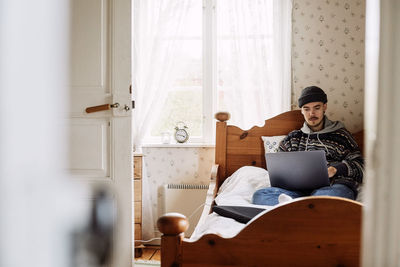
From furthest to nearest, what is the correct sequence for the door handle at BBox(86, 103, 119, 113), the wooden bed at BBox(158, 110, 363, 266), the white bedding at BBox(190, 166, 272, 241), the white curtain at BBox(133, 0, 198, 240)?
the white curtain at BBox(133, 0, 198, 240), the door handle at BBox(86, 103, 119, 113), the white bedding at BBox(190, 166, 272, 241), the wooden bed at BBox(158, 110, 363, 266)

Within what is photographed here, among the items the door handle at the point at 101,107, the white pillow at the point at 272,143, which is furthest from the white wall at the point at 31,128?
the white pillow at the point at 272,143

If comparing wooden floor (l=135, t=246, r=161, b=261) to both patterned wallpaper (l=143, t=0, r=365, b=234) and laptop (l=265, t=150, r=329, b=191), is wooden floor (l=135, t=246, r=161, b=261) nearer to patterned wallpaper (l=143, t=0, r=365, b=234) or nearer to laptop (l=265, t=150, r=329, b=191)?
laptop (l=265, t=150, r=329, b=191)

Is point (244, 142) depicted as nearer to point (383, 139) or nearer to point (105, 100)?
point (105, 100)

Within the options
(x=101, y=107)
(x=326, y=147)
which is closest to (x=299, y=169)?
(x=326, y=147)

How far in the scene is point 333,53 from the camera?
2.69m

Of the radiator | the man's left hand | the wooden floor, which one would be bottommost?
the wooden floor

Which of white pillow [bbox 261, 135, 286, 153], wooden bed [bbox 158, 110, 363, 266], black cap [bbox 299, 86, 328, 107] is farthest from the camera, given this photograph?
white pillow [bbox 261, 135, 286, 153]

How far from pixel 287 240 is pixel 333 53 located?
6.48 feet

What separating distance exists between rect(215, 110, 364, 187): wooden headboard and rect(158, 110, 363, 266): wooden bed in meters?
1.40

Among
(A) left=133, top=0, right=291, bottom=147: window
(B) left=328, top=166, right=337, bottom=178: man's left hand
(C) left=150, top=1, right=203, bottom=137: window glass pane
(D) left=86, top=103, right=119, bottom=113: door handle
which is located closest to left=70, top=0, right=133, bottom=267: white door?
(D) left=86, top=103, right=119, bottom=113: door handle

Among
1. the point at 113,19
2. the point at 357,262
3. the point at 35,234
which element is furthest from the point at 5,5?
the point at 113,19

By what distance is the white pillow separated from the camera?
8.10ft

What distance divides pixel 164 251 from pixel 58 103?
0.96 meters

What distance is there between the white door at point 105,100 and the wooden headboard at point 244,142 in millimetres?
828
